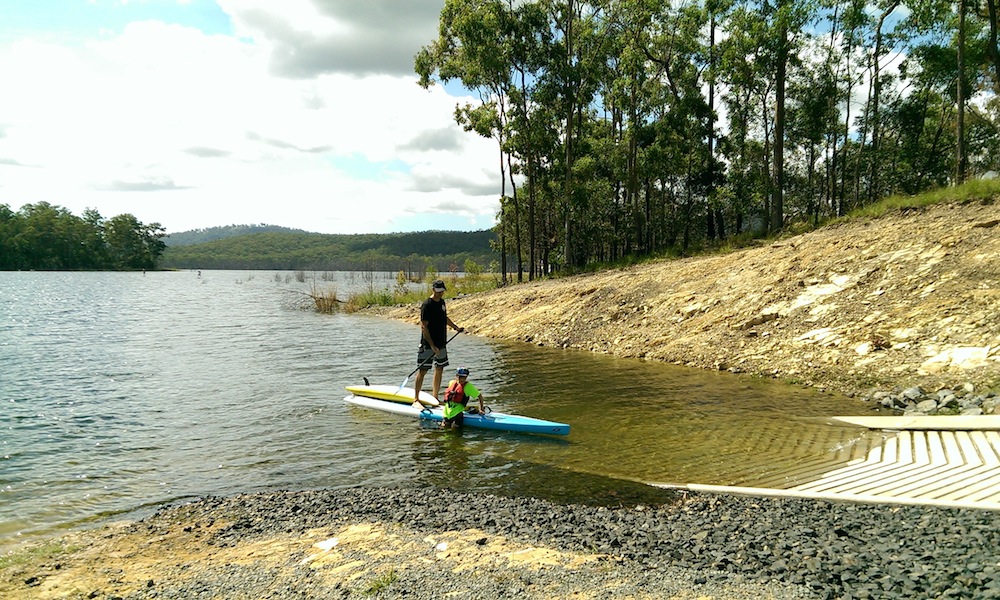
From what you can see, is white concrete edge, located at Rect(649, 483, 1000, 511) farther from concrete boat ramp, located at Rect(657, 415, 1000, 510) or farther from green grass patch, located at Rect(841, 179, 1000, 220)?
green grass patch, located at Rect(841, 179, 1000, 220)

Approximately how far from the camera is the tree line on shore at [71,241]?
136125 mm

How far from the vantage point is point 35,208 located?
498ft

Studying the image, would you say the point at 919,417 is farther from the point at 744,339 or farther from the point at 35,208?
the point at 35,208

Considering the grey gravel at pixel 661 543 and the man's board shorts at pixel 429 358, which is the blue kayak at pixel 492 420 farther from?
the grey gravel at pixel 661 543

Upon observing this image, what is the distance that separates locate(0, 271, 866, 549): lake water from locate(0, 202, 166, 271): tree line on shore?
492 ft

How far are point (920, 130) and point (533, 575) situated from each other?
41.8 m

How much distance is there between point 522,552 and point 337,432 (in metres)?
6.57

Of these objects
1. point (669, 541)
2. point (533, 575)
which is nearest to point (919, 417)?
point (669, 541)

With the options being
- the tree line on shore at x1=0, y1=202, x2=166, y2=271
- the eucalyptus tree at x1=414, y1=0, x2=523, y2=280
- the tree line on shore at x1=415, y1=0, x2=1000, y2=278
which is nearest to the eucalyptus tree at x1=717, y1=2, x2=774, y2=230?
the tree line on shore at x1=415, y1=0, x2=1000, y2=278

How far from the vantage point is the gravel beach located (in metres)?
4.69

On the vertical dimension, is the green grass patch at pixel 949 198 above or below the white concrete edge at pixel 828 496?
above

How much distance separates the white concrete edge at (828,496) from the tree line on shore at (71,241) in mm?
172227

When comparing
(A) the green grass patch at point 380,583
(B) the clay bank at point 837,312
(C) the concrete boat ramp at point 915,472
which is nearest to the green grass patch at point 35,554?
(A) the green grass patch at point 380,583

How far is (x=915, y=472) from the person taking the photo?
7387mm
